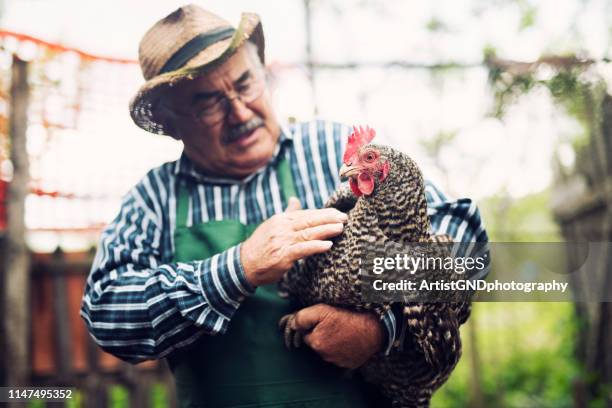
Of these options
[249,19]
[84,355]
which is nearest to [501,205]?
[84,355]

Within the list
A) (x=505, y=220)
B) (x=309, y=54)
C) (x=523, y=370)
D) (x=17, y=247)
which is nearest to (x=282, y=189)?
(x=309, y=54)

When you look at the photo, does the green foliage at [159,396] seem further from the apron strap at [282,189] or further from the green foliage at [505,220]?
the green foliage at [505,220]

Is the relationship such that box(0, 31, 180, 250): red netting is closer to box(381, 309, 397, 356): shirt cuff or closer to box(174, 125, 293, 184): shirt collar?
box(174, 125, 293, 184): shirt collar

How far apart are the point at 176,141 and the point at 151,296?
0.58m

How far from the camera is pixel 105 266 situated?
1646 mm

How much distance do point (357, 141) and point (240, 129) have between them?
0.46 metres

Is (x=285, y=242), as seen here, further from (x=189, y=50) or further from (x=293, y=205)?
(x=189, y=50)

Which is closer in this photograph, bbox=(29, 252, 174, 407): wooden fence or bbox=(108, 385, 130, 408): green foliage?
bbox=(29, 252, 174, 407): wooden fence

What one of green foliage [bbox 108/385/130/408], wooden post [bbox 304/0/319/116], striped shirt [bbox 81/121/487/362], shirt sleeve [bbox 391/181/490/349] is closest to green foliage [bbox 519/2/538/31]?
wooden post [bbox 304/0/319/116]

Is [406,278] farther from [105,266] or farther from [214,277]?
[105,266]

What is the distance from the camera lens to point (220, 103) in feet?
5.61

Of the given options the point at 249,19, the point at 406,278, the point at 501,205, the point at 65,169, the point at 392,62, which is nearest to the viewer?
the point at 406,278

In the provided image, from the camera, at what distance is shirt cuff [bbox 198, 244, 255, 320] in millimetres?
1460

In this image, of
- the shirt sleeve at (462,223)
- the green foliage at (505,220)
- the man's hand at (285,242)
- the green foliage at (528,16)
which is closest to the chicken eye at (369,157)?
the man's hand at (285,242)
